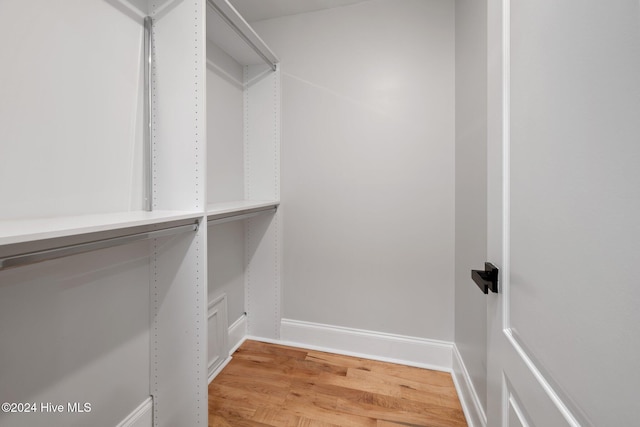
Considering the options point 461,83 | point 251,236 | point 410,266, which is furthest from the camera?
point 251,236

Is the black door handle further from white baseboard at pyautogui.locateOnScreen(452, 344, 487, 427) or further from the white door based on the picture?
white baseboard at pyautogui.locateOnScreen(452, 344, 487, 427)

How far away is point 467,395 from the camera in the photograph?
4.55 ft

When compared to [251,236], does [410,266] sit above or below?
below

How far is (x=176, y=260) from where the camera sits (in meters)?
1.18

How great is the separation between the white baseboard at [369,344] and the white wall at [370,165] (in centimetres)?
5

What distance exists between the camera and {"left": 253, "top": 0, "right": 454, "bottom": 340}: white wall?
1.75 m

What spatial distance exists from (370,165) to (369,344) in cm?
128

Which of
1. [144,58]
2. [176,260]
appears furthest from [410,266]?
[144,58]

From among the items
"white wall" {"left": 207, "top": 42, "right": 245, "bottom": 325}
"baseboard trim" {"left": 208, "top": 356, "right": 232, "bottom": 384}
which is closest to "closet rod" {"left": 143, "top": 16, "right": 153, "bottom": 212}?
"white wall" {"left": 207, "top": 42, "right": 245, "bottom": 325}

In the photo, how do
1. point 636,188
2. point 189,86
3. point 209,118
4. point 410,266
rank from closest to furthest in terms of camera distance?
point 636,188 < point 189,86 < point 209,118 < point 410,266

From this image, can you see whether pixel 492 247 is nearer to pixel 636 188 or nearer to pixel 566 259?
pixel 566 259

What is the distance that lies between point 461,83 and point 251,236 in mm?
1774

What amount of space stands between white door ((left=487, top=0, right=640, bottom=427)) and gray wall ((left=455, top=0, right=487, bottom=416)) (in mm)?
594

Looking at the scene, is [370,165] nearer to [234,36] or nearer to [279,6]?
[234,36]
